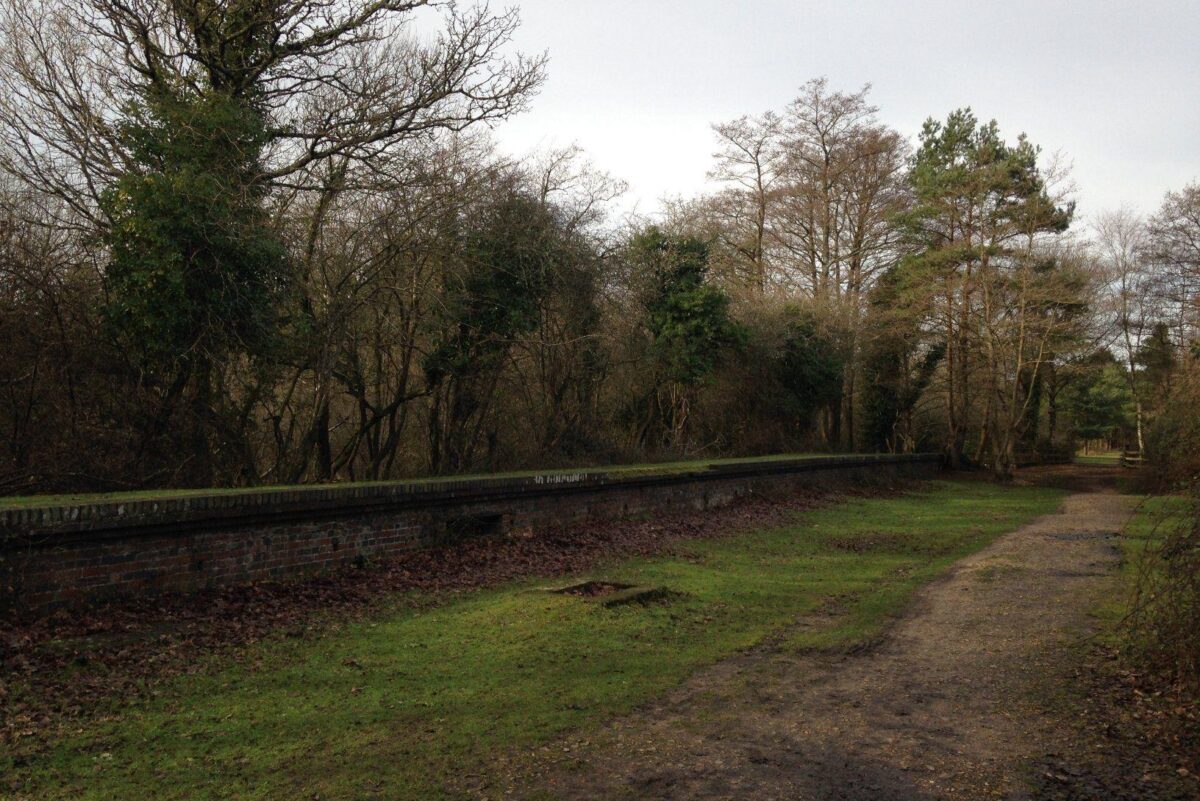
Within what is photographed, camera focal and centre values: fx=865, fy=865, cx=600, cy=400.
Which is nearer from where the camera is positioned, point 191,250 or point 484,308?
point 191,250

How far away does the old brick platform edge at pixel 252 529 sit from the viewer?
610 cm

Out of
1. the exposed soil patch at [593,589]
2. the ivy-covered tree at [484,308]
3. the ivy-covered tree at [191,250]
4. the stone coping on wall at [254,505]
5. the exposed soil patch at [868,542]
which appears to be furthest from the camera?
the ivy-covered tree at [484,308]

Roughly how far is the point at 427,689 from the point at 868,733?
106 inches

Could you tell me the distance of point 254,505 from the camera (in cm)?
773

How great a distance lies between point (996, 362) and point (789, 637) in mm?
28143

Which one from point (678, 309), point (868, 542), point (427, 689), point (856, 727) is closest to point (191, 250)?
point (427, 689)

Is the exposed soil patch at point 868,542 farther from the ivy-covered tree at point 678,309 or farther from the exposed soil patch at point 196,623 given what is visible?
the ivy-covered tree at point 678,309

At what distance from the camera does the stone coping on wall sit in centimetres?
605

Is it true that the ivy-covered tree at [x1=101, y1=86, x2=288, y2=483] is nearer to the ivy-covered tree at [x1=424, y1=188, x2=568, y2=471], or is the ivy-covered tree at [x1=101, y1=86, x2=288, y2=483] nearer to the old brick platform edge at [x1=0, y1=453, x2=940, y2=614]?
the old brick platform edge at [x1=0, y1=453, x2=940, y2=614]

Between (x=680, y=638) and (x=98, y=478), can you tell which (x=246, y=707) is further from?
(x=98, y=478)

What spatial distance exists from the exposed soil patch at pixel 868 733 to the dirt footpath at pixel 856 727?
0.04ft

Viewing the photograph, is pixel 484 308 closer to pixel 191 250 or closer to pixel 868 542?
pixel 191 250

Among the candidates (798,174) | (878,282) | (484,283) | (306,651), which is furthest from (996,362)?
(306,651)

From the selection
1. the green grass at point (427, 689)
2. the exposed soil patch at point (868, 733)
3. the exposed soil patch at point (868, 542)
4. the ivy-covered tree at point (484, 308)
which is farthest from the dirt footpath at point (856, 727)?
A: the ivy-covered tree at point (484, 308)
